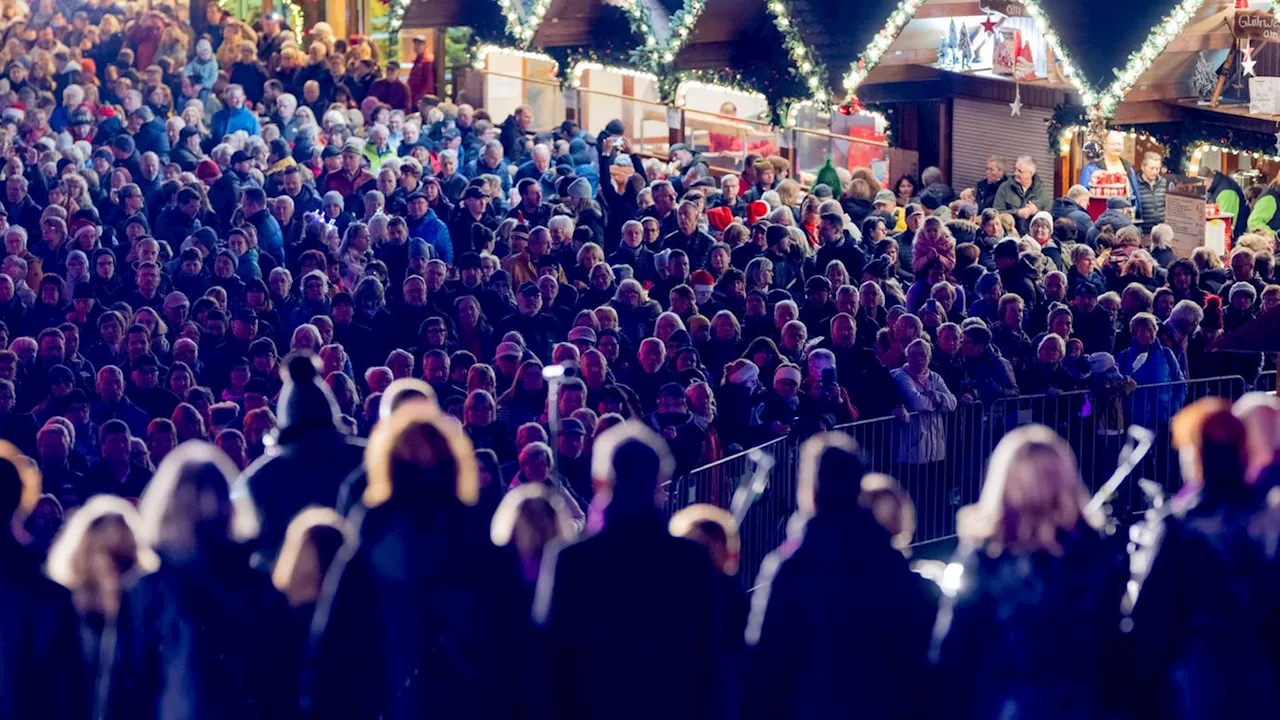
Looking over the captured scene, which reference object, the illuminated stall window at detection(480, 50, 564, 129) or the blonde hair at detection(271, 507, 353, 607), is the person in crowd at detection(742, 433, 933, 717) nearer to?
the blonde hair at detection(271, 507, 353, 607)

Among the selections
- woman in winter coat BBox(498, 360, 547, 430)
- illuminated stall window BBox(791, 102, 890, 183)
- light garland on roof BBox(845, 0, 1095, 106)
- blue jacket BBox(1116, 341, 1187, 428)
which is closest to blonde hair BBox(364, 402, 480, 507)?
woman in winter coat BBox(498, 360, 547, 430)

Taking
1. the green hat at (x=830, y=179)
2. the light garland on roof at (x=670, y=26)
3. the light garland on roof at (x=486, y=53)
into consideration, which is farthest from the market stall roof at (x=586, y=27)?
the green hat at (x=830, y=179)

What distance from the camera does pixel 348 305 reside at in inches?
563

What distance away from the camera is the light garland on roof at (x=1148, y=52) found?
762 inches

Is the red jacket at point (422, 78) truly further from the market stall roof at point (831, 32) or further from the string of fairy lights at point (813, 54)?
the market stall roof at point (831, 32)

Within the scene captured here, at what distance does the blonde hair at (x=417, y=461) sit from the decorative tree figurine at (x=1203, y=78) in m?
16.3

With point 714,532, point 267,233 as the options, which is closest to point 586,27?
point 267,233

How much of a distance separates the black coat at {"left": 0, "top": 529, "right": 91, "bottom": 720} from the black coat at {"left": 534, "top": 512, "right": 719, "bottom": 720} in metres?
1.41

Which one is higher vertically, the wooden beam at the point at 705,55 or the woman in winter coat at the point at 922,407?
the wooden beam at the point at 705,55

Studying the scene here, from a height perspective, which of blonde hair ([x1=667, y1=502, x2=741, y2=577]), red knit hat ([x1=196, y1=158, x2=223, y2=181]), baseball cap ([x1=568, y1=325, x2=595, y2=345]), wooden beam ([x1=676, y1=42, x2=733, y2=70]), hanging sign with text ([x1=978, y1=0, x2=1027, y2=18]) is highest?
hanging sign with text ([x1=978, y1=0, x2=1027, y2=18])

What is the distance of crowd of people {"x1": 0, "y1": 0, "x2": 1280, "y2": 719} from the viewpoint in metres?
6.35

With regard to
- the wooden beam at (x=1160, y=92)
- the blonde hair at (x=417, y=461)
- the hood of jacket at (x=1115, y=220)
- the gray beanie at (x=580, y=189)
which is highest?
the wooden beam at (x=1160, y=92)

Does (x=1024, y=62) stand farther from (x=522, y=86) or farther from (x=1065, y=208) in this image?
(x=522, y=86)

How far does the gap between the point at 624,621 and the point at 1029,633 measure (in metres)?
1.20
